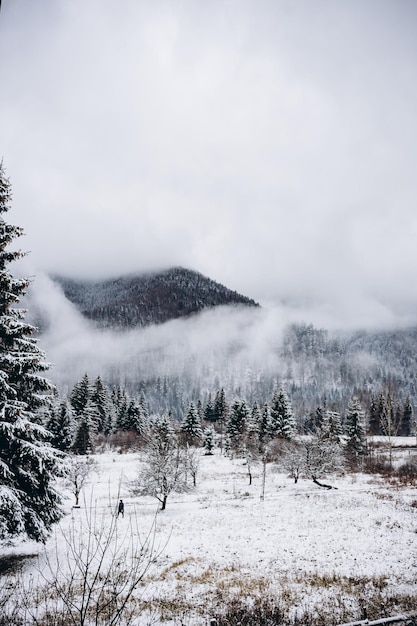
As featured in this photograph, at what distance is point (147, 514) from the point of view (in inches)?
1171

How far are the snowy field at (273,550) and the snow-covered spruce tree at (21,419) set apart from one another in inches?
77.7

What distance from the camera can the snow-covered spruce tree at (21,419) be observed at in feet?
43.8

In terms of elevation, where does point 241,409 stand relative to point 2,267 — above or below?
below

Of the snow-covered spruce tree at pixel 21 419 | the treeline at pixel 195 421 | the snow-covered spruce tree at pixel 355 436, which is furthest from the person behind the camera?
the treeline at pixel 195 421

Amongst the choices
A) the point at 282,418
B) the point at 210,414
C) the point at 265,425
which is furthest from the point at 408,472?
the point at 210,414

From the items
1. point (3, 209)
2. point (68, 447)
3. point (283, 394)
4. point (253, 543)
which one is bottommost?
point (68, 447)

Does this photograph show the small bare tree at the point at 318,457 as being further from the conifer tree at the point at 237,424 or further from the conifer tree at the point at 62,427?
the conifer tree at the point at 62,427

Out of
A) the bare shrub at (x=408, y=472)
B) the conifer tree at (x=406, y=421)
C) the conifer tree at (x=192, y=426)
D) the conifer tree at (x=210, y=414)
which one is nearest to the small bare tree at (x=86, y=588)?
the bare shrub at (x=408, y=472)

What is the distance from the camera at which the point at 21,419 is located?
13.5 meters

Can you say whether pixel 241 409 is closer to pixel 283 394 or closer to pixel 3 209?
pixel 283 394

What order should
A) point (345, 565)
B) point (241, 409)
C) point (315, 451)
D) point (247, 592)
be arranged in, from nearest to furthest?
point (247, 592)
point (345, 565)
point (315, 451)
point (241, 409)

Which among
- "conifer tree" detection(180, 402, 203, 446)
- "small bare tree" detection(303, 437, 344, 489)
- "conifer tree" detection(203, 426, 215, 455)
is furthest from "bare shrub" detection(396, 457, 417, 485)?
"conifer tree" detection(180, 402, 203, 446)

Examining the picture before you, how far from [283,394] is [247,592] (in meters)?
56.9

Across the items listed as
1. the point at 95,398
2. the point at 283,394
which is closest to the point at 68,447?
the point at 95,398
